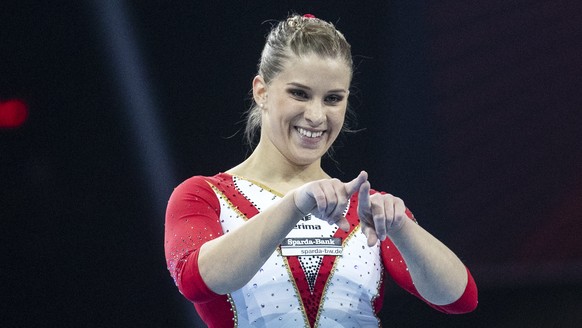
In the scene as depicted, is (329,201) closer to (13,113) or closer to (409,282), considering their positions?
(409,282)

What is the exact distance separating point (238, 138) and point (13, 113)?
0.80 m

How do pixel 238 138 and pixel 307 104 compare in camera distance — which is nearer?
pixel 307 104

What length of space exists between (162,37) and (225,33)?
230 mm

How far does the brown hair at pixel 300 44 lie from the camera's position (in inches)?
70.4

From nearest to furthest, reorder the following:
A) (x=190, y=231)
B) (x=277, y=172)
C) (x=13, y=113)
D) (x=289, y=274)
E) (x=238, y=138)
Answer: (x=190, y=231) < (x=289, y=274) < (x=277, y=172) < (x=13, y=113) < (x=238, y=138)

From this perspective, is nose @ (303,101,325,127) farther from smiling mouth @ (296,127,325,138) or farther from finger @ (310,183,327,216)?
finger @ (310,183,327,216)

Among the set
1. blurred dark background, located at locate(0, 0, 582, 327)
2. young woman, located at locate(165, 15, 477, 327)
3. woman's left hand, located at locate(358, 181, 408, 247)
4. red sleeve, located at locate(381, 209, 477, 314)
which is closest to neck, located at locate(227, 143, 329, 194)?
young woman, located at locate(165, 15, 477, 327)

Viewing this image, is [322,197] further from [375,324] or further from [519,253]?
[519,253]

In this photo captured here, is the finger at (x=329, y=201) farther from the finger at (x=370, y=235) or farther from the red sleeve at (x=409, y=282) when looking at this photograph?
the red sleeve at (x=409, y=282)

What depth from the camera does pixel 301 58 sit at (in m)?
1.77

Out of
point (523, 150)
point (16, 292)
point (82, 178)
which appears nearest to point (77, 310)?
point (16, 292)

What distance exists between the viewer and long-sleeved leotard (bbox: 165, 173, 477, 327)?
64.9 inches

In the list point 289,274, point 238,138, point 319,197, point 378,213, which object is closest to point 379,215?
point 378,213

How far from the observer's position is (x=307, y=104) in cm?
174
